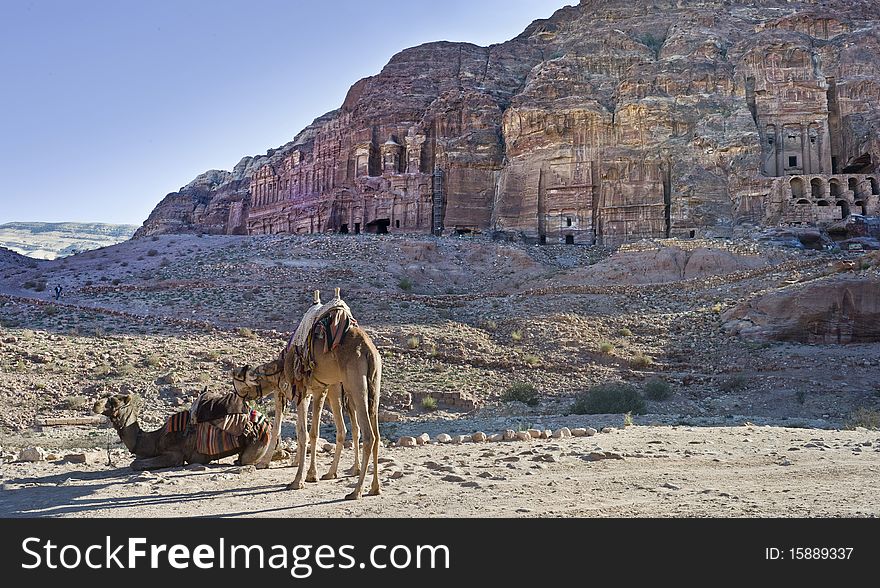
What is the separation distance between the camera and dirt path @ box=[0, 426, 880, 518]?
5.67 m

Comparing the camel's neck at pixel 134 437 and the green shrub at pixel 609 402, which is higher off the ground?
the camel's neck at pixel 134 437

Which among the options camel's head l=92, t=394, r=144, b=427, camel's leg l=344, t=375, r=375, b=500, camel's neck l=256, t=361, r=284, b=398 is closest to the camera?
Answer: camel's leg l=344, t=375, r=375, b=500

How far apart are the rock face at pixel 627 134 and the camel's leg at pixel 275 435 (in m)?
37.7

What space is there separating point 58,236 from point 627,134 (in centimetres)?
17033

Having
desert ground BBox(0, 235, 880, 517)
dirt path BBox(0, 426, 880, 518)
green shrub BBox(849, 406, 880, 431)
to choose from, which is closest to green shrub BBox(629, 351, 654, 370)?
desert ground BBox(0, 235, 880, 517)

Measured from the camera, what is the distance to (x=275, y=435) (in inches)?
324

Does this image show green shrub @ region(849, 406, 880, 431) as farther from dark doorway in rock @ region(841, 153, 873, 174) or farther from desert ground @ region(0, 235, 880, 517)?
dark doorway in rock @ region(841, 153, 873, 174)

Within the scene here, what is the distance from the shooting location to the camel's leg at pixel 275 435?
813cm

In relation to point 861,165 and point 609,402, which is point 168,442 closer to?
point 609,402

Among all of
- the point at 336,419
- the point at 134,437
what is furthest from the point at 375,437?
the point at 134,437

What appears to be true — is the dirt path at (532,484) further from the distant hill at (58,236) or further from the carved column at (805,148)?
the distant hill at (58,236)

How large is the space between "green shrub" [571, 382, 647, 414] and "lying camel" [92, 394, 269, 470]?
8.75 m

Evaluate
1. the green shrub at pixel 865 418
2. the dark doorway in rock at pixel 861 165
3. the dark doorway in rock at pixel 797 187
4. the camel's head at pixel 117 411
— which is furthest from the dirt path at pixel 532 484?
the dark doorway in rock at pixel 861 165

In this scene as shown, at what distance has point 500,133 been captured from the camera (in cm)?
5600
